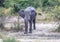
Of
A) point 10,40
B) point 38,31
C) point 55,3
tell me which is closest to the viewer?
point 10,40

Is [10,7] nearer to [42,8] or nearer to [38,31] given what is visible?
[42,8]

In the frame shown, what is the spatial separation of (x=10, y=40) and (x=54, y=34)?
5.39 meters

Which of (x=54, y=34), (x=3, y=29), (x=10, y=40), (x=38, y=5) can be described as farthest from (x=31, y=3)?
(x=10, y=40)

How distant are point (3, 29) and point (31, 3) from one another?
1216 cm

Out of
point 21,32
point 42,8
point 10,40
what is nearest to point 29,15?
point 21,32

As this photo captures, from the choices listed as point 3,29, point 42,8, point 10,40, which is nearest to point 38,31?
point 3,29

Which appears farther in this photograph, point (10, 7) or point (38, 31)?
point (10, 7)

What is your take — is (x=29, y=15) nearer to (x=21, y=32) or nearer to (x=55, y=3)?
(x=21, y=32)

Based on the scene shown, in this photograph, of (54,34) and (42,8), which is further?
(42,8)

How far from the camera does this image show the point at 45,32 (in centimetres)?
2170

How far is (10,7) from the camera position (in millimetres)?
33938

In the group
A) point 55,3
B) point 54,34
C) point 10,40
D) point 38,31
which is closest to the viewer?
point 10,40

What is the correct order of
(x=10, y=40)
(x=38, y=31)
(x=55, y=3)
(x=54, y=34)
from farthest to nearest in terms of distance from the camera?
(x=55, y=3) < (x=38, y=31) < (x=54, y=34) < (x=10, y=40)

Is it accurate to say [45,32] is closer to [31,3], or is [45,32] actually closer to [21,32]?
[21,32]
